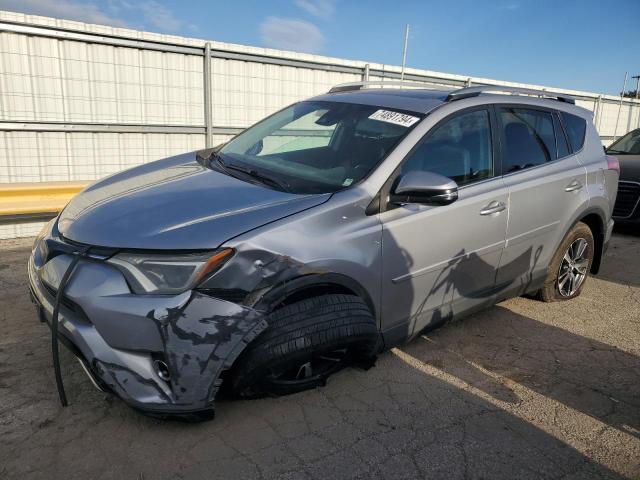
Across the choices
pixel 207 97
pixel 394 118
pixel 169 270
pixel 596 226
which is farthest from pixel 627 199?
pixel 169 270

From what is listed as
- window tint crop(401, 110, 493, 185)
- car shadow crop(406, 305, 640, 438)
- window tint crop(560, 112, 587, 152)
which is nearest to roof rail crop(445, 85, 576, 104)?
window tint crop(401, 110, 493, 185)

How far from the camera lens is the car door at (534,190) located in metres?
3.57

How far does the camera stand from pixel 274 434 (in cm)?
248

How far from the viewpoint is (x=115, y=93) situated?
665 cm

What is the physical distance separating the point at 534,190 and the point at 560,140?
2.41 feet

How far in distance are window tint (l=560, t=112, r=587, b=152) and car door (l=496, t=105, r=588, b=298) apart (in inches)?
4.1

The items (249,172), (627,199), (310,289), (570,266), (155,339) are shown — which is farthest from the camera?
(627,199)

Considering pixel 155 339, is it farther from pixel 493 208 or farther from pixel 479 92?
pixel 479 92

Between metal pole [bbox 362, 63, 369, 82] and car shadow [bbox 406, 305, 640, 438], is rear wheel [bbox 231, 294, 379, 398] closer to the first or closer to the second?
car shadow [bbox 406, 305, 640, 438]

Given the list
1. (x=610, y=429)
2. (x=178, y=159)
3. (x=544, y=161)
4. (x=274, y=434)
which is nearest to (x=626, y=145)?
(x=544, y=161)

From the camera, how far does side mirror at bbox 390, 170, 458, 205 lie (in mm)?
2721

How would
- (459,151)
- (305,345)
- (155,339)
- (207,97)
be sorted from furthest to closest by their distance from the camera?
(207,97), (459,151), (305,345), (155,339)

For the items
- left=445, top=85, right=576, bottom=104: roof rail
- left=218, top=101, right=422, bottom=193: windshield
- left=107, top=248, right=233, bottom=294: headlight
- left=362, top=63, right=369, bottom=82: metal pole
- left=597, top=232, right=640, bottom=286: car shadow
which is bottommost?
left=597, top=232, right=640, bottom=286: car shadow

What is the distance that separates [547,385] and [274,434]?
1.76 m
